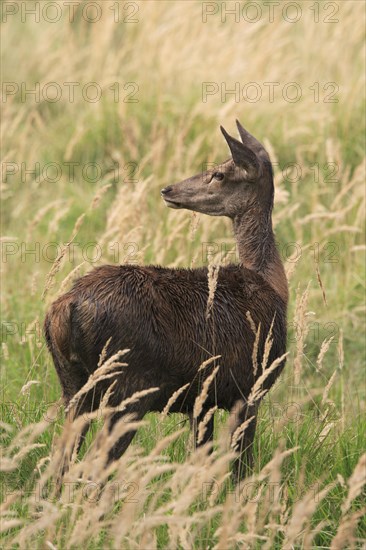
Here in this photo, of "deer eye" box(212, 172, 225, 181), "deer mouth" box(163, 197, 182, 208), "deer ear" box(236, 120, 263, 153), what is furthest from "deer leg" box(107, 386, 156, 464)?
"deer ear" box(236, 120, 263, 153)

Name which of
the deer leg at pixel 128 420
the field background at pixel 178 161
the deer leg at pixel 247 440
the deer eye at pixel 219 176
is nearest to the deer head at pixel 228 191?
the deer eye at pixel 219 176

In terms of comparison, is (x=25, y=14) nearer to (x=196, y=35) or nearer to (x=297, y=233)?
(x=196, y=35)

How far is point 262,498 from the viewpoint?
14.8 ft

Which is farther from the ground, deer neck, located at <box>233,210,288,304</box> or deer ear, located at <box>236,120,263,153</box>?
deer ear, located at <box>236,120,263,153</box>

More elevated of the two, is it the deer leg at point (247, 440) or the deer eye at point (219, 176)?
the deer eye at point (219, 176)

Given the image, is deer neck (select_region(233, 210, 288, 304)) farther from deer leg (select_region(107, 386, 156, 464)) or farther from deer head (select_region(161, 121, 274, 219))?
deer leg (select_region(107, 386, 156, 464))

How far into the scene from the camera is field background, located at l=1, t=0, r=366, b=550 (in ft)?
20.0

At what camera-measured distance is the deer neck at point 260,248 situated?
18.7 ft

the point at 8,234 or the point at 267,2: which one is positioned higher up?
the point at 267,2

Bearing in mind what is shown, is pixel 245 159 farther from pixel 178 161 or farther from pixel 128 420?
pixel 178 161

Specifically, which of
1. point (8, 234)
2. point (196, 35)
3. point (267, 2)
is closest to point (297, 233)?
point (8, 234)

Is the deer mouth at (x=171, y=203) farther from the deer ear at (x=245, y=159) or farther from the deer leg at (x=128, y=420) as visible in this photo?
the deer leg at (x=128, y=420)

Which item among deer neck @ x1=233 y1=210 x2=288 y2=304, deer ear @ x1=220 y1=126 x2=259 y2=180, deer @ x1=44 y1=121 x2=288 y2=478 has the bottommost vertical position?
deer @ x1=44 y1=121 x2=288 y2=478

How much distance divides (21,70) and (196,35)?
1728 mm
